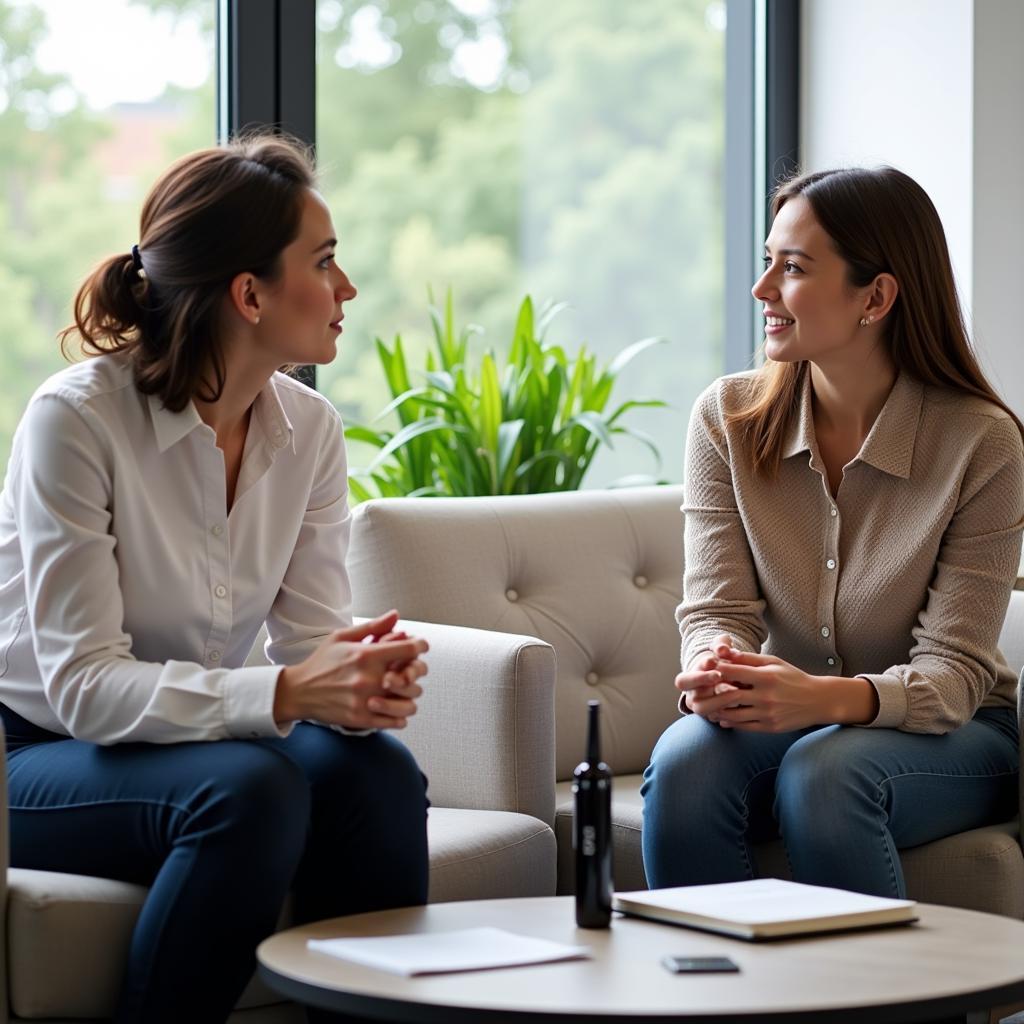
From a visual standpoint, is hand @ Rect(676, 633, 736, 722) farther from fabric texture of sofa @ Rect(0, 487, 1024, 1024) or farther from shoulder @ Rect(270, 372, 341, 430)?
shoulder @ Rect(270, 372, 341, 430)

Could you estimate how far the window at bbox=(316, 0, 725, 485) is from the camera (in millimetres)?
3365

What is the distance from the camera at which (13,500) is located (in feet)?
6.46

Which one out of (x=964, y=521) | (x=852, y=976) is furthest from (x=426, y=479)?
(x=852, y=976)

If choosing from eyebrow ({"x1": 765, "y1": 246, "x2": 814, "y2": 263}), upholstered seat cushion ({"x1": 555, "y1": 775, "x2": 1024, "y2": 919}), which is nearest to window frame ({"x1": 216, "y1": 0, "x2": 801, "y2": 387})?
eyebrow ({"x1": 765, "y1": 246, "x2": 814, "y2": 263})

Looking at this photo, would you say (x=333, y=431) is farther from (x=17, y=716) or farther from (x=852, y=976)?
(x=852, y=976)

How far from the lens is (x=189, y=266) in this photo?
1.98 metres

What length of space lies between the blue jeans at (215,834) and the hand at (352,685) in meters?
0.06

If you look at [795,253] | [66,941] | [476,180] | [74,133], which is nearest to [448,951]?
[66,941]

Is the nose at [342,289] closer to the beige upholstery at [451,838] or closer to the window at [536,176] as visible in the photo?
the beige upholstery at [451,838]

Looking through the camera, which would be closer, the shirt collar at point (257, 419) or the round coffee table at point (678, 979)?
the round coffee table at point (678, 979)

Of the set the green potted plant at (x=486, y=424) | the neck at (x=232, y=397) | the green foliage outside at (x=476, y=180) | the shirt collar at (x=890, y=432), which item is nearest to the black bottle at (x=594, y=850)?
the neck at (x=232, y=397)

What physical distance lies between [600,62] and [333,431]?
1853 mm

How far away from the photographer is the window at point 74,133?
2.90 m

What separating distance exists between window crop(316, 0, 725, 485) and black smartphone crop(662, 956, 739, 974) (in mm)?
2080
